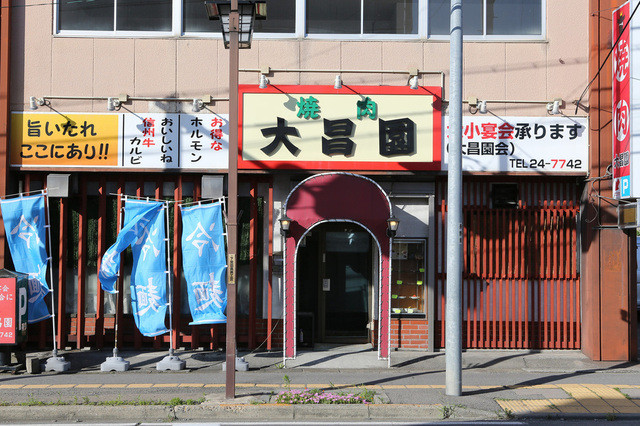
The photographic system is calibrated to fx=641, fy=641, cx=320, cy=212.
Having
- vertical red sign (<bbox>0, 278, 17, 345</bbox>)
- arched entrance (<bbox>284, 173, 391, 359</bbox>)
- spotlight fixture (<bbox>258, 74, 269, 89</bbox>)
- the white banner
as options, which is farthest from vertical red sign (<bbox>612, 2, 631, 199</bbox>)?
vertical red sign (<bbox>0, 278, 17, 345</bbox>)

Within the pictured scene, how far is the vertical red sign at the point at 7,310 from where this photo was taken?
11.5 meters

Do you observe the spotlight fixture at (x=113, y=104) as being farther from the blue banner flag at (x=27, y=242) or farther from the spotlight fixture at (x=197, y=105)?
the blue banner flag at (x=27, y=242)

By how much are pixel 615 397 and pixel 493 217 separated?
15.5ft

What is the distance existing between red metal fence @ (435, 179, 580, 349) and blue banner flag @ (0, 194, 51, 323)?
7.95 metres

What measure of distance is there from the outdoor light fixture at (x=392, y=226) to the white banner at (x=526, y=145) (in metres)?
2.10

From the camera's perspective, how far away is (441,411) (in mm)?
9031

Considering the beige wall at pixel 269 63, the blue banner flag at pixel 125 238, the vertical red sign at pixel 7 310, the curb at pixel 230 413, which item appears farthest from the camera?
the beige wall at pixel 269 63

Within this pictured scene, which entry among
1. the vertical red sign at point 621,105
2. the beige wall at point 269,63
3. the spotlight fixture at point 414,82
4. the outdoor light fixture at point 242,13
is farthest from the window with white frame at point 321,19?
the outdoor light fixture at point 242,13

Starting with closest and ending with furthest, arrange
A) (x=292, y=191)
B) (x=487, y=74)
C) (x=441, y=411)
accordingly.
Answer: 1. (x=441, y=411)
2. (x=292, y=191)
3. (x=487, y=74)

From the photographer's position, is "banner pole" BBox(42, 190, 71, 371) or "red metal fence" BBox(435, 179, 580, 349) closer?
"banner pole" BBox(42, 190, 71, 371)

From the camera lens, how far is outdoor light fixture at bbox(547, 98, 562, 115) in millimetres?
13076

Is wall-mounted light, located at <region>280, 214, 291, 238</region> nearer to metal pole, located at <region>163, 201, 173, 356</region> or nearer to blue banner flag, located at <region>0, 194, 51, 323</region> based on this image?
metal pole, located at <region>163, 201, 173, 356</region>

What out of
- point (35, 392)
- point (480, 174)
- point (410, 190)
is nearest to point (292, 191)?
point (410, 190)

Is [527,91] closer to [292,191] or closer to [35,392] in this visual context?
[292,191]
